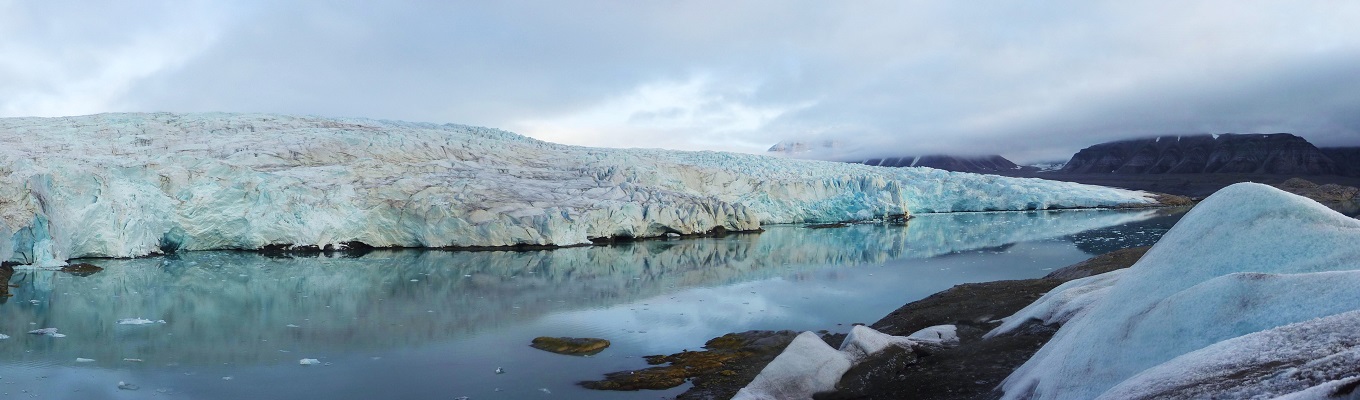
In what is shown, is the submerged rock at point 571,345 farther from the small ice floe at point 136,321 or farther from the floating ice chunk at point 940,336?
the small ice floe at point 136,321

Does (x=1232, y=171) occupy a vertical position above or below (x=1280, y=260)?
above

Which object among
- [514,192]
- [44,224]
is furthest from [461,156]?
[44,224]

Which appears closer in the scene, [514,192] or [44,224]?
[44,224]

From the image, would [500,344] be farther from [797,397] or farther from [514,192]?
[514,192]

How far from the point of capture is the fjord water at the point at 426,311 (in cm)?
662

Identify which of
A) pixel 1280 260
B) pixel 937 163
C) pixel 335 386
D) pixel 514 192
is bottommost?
pixel 335 386

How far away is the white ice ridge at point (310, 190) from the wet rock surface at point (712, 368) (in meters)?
12.3

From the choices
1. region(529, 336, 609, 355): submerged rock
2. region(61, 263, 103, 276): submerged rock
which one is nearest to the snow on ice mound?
region(529, 336, 609, 355): submerged rock

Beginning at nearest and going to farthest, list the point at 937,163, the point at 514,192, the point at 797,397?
the point at 797,397, the point at 514,192, the point at 937,163

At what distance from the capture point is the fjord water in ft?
21.7

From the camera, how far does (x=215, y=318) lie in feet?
32.1

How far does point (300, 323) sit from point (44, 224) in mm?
9286

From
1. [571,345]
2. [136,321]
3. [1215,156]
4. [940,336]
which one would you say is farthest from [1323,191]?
[136,321]

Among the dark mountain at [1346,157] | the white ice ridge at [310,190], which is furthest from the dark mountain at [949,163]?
the white ice ridge at [310,190]
